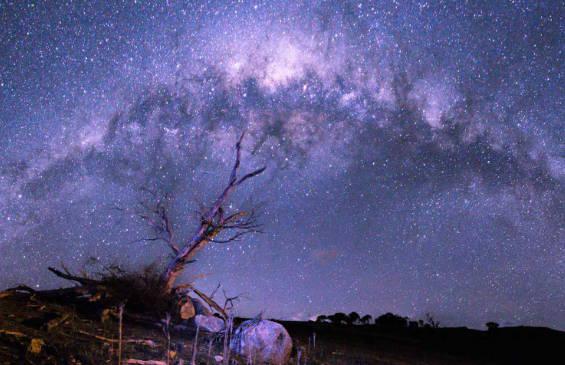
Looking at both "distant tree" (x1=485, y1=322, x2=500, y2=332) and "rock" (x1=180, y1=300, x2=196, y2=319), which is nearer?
"rock" (x1=180, y1=300, x2=196, y2=319)

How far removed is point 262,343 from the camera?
7.14m

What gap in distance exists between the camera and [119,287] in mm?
10766

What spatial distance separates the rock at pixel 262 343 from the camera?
7074mm

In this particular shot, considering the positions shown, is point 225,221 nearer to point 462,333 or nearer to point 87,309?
point 87,309

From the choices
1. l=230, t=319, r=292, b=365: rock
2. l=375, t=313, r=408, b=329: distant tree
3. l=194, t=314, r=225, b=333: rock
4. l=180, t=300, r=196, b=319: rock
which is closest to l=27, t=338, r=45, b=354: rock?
l=230, t=319, r=292, b=365: rock

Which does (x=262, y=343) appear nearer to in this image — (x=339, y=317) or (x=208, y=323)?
(x=208, y=323)

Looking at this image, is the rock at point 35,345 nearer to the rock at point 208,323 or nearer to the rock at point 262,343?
the rock at point 262,343

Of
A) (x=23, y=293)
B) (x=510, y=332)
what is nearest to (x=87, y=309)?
(x=23, y=293)

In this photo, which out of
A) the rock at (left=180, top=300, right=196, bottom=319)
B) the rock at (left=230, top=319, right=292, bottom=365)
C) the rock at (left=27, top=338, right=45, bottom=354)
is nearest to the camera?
the rock at (left=27, top=338, right=45, bottom=354)

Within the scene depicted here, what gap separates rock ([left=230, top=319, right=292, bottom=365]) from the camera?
7.07m

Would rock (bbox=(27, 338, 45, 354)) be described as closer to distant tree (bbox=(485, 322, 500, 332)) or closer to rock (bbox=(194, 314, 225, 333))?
rock (bbox=(194, 314, 225, 333))

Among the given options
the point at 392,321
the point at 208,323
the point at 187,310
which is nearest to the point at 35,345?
the point at 208,323

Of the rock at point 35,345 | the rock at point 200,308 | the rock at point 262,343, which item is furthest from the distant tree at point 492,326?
the rock at point 35,345

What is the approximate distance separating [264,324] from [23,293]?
394cm
